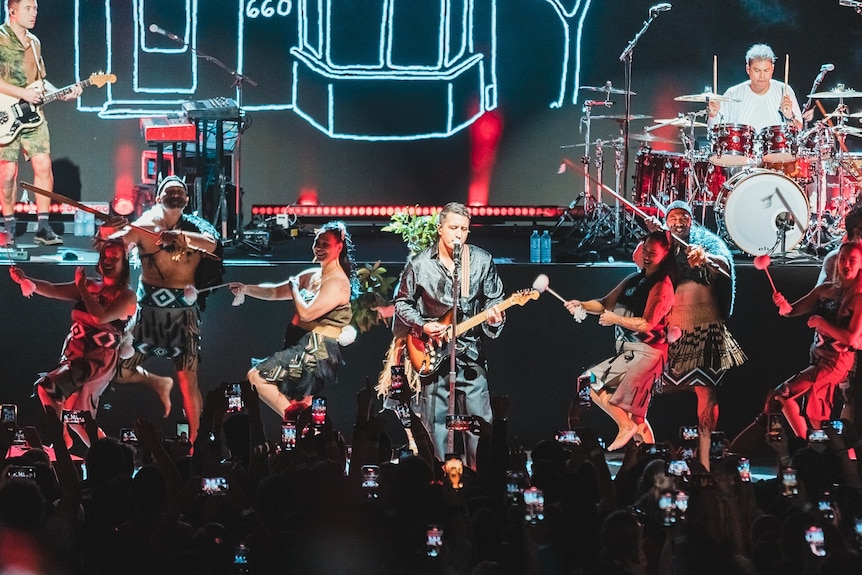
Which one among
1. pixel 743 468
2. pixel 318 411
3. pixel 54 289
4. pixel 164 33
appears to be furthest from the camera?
pixel 164 33

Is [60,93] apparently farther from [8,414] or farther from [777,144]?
[777,144]

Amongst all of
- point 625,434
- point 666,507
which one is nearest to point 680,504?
point 666,507

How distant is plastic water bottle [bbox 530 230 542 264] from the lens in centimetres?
886

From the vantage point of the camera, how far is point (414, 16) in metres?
9.88

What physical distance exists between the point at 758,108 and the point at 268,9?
4217mm

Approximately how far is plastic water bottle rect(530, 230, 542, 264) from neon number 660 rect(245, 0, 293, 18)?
2973 millimetres

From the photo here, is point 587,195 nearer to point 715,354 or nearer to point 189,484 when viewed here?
point 715,354

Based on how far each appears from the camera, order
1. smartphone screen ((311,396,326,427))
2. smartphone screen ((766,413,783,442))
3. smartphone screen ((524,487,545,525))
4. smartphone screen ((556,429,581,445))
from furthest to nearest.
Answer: smartphone screen ((311,396,326,427)), smartphone screen ((766,413,783,442)), smartphone screen ((556,429,581,445)), smartphone screen ((524,487,545,525))

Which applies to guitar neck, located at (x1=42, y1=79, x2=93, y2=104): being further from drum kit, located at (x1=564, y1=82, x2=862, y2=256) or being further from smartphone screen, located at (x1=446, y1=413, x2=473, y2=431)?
smartphone screen, located at (x1=446, y1=413, x2=473, y2=431)

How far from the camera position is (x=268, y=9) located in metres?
9.89

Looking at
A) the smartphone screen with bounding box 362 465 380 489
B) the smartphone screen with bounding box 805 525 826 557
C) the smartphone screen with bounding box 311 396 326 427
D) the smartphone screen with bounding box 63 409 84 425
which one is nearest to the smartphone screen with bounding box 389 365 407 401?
the smartphone screen with bounding box 311 396 326 427

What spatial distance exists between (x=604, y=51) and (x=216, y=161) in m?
3.39

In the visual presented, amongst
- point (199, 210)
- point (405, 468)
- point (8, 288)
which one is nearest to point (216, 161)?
point (199, 210)

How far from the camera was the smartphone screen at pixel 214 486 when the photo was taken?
4188 millimetres
